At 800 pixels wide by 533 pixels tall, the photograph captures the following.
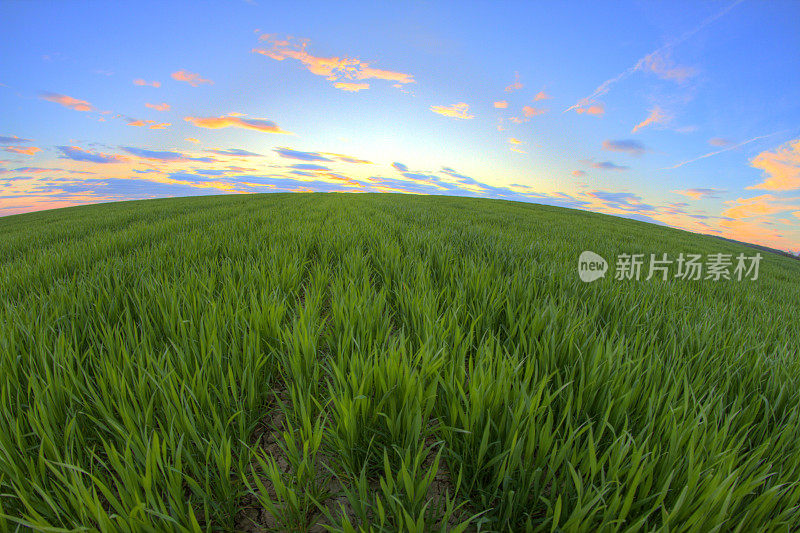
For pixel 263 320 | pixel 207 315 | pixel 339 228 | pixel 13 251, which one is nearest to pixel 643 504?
pixel 263 320

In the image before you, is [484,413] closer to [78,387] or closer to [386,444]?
[386,444]
